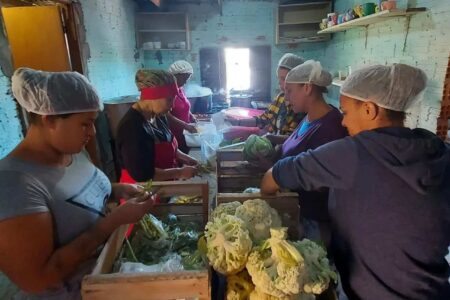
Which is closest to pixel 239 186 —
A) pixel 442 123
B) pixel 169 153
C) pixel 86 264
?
pixel 169 153

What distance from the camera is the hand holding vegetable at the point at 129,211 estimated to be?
1.04m

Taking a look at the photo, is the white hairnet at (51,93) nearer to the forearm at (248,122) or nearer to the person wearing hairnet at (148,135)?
the person wearing hairnet at (148,135)

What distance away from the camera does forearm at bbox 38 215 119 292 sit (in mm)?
866

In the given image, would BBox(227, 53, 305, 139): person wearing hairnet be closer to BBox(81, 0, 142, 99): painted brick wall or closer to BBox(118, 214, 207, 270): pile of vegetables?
BBox(118, 214, 207, 270): pile of vegetables

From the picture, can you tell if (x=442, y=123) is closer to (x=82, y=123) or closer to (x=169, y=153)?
(x=169, y=153)

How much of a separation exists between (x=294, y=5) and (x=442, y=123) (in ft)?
11.9

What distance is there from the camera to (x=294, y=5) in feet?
16.8

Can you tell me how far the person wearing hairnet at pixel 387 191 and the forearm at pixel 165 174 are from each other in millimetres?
1087

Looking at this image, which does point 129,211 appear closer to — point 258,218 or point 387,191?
point 258,218

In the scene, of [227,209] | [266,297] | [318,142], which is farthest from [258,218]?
[318,142]

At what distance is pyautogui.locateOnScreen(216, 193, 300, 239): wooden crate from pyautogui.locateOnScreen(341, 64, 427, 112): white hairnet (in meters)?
0.51

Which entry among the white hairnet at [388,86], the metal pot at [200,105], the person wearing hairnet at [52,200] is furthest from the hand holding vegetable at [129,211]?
the metal pot at [200,105]

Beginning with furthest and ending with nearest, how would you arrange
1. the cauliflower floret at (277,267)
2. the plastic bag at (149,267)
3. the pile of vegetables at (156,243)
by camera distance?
the pile of vegetables at (156,243) → the plastic bag at (149,267) → the cauliflower floret at (277,267)

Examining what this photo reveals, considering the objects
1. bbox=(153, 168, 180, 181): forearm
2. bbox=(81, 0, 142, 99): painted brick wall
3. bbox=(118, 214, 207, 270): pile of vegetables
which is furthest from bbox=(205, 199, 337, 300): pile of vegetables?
bbox=(81, 0, 142, 99): painted brick wall
